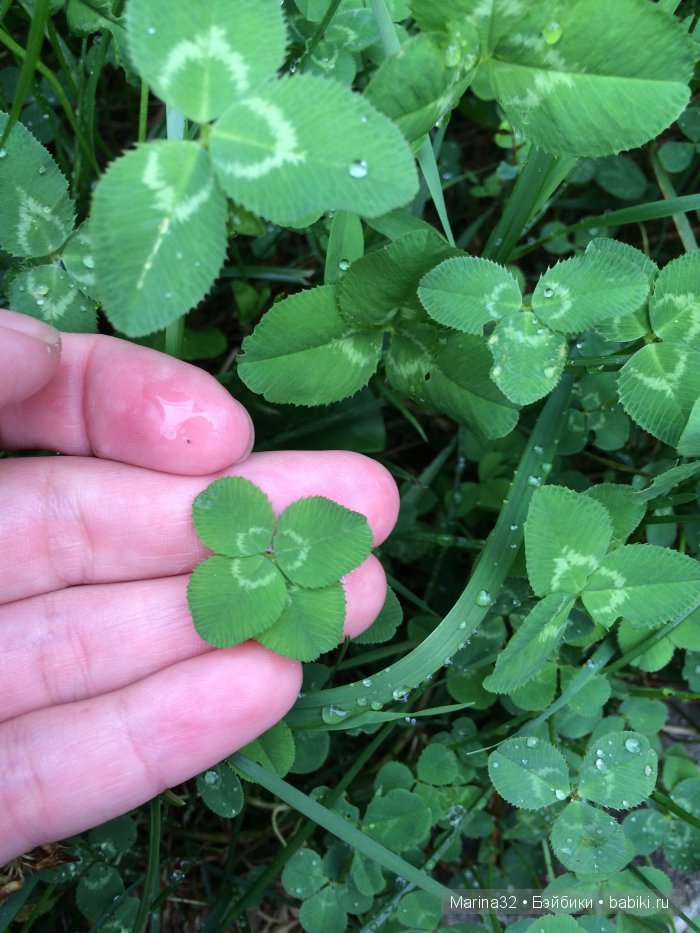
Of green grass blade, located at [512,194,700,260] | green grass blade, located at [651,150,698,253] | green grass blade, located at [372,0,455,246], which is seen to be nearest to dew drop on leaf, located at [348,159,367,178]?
green grass blade, located at [372,0,455,246]

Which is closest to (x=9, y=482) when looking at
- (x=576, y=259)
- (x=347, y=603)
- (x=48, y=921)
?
(x=347, y=603)

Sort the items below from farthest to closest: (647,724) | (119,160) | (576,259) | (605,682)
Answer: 1. (647,724)
2. (605,682)
3. (576,259)
4. (119,160)

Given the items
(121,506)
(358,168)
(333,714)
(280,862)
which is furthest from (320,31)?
(280,862)

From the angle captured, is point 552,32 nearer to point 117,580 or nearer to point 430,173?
point 430,173

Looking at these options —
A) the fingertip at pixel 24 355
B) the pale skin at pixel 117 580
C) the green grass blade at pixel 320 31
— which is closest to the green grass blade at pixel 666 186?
the green grass blade at pixel 320 31

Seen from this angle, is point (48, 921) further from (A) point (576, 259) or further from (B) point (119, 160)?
(A) point (576, 259)

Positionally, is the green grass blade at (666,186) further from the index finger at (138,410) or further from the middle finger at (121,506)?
the index finger at (138,410)
